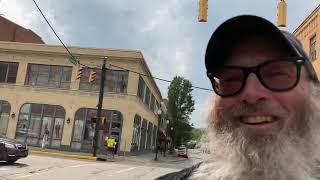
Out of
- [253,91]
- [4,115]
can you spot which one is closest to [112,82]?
[4,115]

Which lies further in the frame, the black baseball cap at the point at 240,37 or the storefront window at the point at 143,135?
the storefront window at the point at 143,135

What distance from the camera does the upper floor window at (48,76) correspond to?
138 feet

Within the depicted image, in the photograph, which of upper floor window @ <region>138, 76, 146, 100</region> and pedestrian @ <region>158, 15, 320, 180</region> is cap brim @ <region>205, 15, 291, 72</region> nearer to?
pedestrian @ <region>158, 15, 320, 180</region>

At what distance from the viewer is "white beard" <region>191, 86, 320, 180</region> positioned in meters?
1.57

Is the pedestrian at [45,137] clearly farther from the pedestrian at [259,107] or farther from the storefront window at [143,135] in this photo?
the pedestrian at [259,107]

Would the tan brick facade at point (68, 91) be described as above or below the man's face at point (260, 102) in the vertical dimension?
above

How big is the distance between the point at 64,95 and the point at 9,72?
18.8ft

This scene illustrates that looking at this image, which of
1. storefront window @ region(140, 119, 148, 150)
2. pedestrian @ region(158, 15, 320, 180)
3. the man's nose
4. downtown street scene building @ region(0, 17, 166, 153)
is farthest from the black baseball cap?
storefront window @ region(140, 119, 148, 150)

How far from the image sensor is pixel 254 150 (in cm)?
160

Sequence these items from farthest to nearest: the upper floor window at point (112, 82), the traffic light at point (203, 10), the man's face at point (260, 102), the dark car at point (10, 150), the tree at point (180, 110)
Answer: the tree at point (180, 110) < the upper floor window at point (112, 82) < the dark car at point (10, 150) < the traffic light at point (203, 10) < the man's face at point (260, 102)

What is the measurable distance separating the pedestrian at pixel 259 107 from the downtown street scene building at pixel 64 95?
37.1 metres

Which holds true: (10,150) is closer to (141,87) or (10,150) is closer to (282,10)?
(282,10)

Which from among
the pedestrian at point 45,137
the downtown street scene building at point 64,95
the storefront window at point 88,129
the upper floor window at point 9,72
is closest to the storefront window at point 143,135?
the downtown street scene building at point 64,95

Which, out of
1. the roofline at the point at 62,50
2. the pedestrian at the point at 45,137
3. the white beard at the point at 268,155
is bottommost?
the white beard at the point at 268,155
